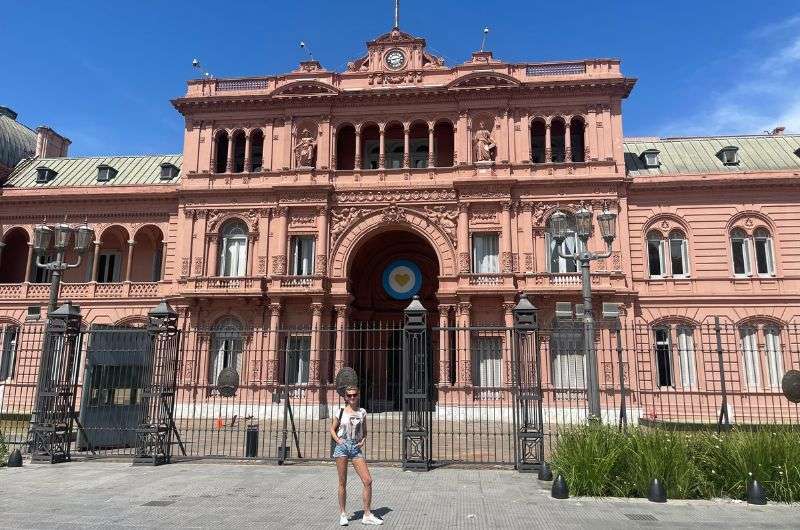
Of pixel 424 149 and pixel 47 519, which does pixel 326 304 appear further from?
pixel 47 519

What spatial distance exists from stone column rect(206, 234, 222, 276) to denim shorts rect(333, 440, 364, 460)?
74.3ft

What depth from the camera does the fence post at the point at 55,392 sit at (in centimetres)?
1448

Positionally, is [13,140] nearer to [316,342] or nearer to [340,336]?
[316,342]

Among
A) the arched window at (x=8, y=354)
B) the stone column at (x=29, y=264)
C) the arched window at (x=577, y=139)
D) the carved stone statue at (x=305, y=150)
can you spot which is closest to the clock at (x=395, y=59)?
the carved stone statue at (x=305, y=150)

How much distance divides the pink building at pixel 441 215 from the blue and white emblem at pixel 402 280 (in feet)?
0.43

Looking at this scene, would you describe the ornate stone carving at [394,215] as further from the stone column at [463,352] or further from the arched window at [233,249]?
the arched window at [233,249]

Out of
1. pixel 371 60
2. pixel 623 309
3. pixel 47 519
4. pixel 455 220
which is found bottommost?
pixel 47 519

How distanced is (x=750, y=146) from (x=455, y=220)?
17922 millimetres

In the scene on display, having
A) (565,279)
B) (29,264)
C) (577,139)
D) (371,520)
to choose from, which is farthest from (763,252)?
(29,264)

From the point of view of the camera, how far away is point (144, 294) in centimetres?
3116

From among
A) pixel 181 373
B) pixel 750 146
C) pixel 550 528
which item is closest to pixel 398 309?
pixel 181 373

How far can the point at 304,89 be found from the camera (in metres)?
30.8

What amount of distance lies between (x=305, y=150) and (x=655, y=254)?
61.9 ft

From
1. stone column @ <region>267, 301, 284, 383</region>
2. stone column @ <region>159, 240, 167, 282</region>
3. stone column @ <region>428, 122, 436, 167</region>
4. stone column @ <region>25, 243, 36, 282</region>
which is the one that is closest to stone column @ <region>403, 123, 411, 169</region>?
stone column @ <region>428, 122, 436, 167</region>
